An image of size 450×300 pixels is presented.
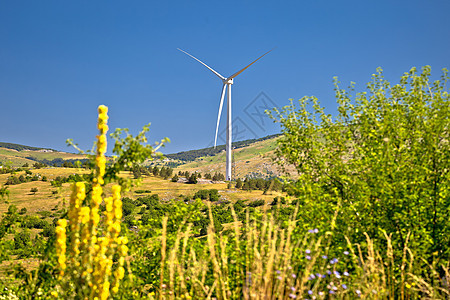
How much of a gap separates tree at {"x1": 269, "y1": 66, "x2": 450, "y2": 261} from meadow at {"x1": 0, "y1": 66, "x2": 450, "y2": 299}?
0.13 feet

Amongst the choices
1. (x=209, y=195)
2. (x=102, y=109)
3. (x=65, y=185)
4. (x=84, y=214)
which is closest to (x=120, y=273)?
(x=84, y=214)

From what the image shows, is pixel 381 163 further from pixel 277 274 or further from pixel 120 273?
pixel 120 273

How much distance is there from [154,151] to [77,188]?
4.83 ft

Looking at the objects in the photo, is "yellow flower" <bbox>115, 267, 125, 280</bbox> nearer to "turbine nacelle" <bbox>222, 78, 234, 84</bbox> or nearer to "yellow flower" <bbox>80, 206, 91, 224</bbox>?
"yellow flower" <bbox>80, 206, 91, 224</bbox>

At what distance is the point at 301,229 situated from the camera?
7.75 metres

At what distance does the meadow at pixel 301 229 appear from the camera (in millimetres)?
5016

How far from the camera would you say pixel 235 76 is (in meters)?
36.0

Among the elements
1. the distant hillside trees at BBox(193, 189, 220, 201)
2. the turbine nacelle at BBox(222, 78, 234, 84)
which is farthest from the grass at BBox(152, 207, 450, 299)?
the distant hillside trees at BBox(193, 189, 220, 201)

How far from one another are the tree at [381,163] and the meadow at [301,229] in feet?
0.13

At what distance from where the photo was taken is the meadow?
16.5 feet

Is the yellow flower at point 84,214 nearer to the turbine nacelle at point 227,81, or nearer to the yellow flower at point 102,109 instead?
the yellow flower at point 102,109

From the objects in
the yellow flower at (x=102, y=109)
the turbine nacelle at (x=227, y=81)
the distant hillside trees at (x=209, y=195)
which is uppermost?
the turbine nacelle at (x=227, y=81)

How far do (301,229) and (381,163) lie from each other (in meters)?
2.22

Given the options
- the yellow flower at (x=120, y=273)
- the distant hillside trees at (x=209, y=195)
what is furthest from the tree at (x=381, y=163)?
the distant hillside trees at (x=209, y=195)
